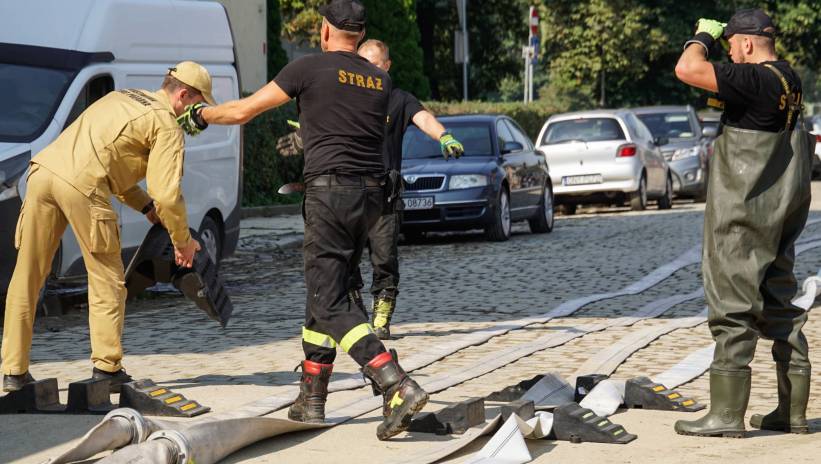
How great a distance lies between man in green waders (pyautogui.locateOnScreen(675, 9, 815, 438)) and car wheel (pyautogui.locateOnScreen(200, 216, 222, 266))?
761 centimetres

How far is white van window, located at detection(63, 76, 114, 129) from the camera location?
475 inches

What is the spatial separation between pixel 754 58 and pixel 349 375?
3.05m

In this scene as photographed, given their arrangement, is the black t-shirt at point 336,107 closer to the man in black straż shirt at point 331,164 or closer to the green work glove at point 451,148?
the man in black straż shirt at point 331,164

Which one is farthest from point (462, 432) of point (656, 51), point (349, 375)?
point (656, 51)

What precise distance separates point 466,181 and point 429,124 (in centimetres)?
1057

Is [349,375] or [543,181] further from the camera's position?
[543,181]

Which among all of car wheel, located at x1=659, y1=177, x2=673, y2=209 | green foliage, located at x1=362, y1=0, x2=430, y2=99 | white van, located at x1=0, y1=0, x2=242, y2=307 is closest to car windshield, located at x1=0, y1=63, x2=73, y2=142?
white van, located at x1=0, y1=0, x2=242, y2=307

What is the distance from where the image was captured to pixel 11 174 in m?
11.1

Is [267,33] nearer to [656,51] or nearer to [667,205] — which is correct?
[667,205]

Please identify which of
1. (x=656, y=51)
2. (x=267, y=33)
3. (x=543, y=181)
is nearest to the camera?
(x=543, y=181)

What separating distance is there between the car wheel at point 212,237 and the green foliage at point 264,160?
9.59 metres

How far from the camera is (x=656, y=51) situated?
54.9 metres

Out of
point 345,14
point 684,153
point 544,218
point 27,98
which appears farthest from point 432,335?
point 684,153

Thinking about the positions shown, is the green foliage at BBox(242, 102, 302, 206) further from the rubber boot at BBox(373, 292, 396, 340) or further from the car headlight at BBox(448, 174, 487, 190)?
the rubber boot at BBox(373, 292, 396, 340)
